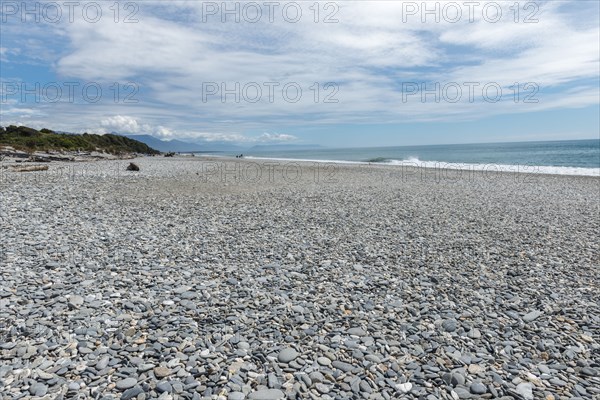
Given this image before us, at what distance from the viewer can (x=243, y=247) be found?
8.34m

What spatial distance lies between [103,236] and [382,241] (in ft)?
21.5

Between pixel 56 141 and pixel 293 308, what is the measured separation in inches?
2209

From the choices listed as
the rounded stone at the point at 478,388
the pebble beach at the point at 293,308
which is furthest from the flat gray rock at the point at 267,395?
the rounded stone at the point at 478,388

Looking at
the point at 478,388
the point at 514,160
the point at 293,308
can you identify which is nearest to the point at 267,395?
the point at 293,308

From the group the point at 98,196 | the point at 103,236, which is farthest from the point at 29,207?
the point at 103,236

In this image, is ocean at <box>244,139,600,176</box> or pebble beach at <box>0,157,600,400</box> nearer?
pebble beach at <box>0,157,600,400</box>

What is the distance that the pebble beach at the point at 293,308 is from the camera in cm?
387

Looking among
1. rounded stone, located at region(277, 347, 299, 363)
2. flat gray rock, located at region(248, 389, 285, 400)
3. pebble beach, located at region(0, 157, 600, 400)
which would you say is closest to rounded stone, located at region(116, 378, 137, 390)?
pebble beach, located at region(0, 157, 600, 400)

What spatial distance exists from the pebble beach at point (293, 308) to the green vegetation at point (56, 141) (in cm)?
Answer: 3768

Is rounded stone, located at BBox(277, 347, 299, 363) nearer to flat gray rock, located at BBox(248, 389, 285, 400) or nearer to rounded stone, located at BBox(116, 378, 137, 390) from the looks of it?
flat gray rock, located at BBox(248, 389, 285, 400)

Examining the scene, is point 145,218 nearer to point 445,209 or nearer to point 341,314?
point 341,314

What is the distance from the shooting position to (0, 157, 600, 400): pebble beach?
387 centimetres

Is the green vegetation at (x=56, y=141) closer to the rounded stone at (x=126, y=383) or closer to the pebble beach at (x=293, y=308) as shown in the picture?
the pebble beach at (x=293, y=308)

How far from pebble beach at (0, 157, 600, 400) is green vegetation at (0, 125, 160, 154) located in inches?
1483
